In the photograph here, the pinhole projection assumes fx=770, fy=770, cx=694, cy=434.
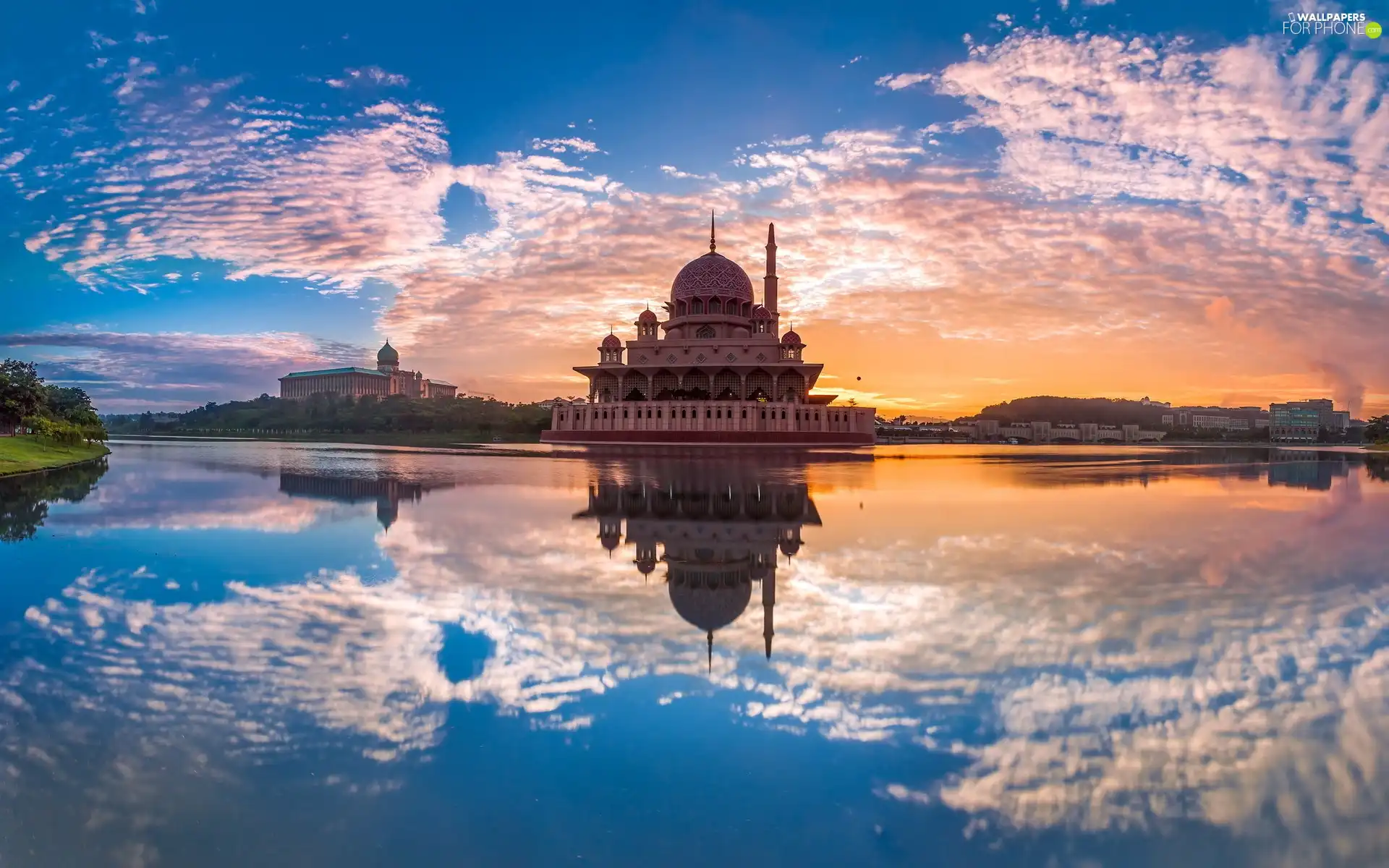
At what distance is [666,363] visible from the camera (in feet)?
213

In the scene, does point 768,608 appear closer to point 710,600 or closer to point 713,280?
point 710,600

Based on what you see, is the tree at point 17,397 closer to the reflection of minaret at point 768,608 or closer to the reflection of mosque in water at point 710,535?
the reflection of mosque in water at point 710,535

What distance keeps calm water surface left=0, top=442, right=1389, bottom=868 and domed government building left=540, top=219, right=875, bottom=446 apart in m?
46.1

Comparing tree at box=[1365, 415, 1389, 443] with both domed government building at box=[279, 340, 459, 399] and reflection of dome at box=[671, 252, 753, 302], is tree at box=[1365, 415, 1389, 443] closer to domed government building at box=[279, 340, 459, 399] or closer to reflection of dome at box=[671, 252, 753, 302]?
reflection of dome at box=[671, 252, 753, 302]

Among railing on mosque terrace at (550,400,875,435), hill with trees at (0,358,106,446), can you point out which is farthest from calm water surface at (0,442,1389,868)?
railing on mosque terrace at (550,400,875,435)

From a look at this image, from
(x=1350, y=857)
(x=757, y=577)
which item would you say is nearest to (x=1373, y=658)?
(x=1350, y=857)

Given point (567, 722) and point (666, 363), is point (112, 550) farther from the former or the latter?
point (666, 363)

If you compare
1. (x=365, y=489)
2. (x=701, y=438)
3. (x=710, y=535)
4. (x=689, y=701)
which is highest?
(x=701, y=438)

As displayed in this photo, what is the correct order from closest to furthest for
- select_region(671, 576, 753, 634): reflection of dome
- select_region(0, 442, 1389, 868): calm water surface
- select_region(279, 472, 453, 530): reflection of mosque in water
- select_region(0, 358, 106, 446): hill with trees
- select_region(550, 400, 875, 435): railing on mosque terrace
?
select_region(0, 442, 1389, 868): calm water surface, select_region(671, 576, 753, 634): reflection of dome, select_region(279, 472, 453, 530): reflection of mosque in water, select_region(0, 358, 106, 446): hill with trees, select_region(550, 400, 875, 435): railing on mosque terrace

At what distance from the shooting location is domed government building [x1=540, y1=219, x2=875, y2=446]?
5866 cm

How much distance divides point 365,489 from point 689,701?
58.6ft

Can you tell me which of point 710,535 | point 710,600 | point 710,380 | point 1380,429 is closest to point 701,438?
point 710,380

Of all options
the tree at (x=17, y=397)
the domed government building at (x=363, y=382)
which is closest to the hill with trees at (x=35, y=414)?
the tree at (x=17, y=397)

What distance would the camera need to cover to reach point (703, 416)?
5794 cm
